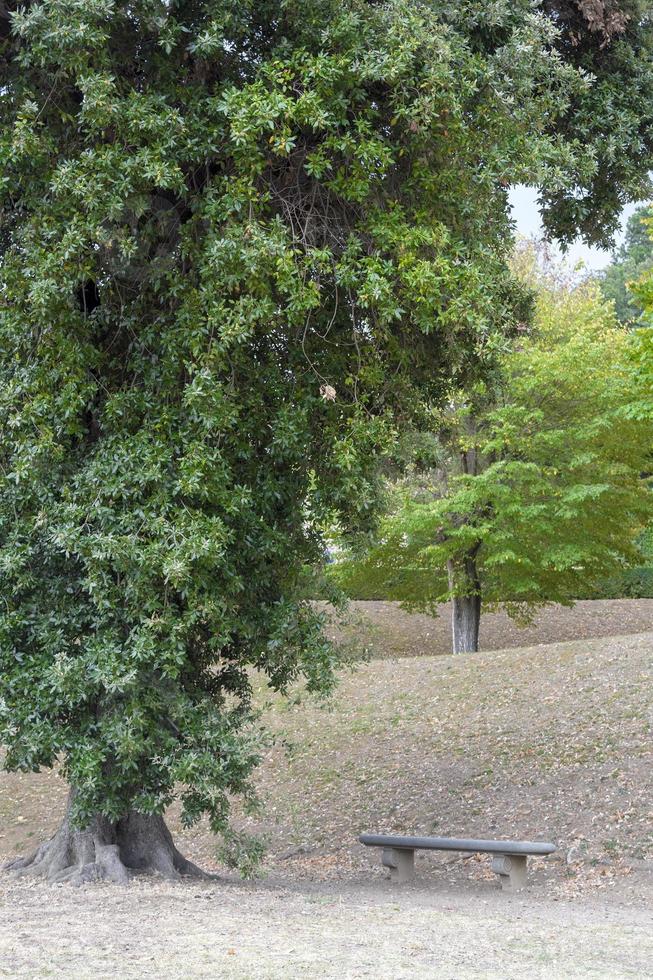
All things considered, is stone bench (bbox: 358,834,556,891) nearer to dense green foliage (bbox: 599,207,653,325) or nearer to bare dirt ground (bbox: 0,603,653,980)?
bare dirt ground (bbox: 0,603,653,980)

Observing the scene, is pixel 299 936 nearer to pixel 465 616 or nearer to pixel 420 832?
pixel 420 832

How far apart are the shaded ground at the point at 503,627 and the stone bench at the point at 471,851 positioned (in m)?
12.8

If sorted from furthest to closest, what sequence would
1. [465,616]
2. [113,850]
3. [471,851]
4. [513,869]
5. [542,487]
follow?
1. [465,616]
2. [542,487]
3. [513,869]
4. [471,851]
5. [113,850]

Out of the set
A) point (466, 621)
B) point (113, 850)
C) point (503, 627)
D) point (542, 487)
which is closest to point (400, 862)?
point (113, 850)

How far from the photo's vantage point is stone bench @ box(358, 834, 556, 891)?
7.78 meters

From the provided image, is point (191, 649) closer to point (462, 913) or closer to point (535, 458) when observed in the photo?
point (462, 913)

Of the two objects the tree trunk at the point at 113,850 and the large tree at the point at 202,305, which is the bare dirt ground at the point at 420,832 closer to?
the tree trunk at the point at 113,850

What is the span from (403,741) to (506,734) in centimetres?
141

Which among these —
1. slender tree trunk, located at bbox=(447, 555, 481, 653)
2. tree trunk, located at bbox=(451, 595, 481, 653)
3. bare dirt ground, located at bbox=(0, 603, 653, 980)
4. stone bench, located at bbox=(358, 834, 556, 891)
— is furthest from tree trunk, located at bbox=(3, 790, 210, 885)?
tree trunk, located at bbox=(451, 595, 481, 653)

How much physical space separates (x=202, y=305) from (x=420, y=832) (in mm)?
6093

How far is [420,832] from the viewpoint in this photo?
33.8 feet

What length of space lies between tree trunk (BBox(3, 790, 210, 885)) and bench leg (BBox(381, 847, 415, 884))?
68.6 inches

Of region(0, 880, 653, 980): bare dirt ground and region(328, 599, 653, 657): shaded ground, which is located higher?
region(328, 599, 653, 657): shaded ground

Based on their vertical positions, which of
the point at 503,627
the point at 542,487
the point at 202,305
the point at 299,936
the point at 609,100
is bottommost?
the point at 299,936
